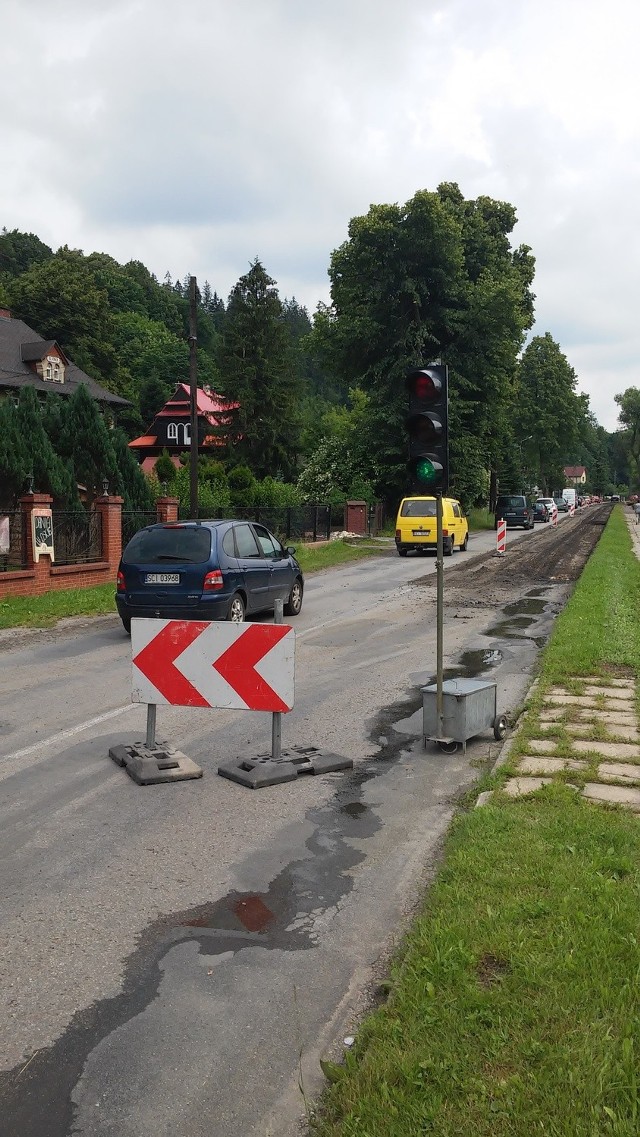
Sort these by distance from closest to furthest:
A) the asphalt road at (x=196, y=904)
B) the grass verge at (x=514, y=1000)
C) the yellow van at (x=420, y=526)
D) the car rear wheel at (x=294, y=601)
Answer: the grass verge at (x=514, y=1000) → the asphalt road at (x=196, y=904) → the car rear wheel at (x=294, y=601) → the yellow van at (x=420, y=526)

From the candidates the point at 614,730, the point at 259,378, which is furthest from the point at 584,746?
the point at 259,378

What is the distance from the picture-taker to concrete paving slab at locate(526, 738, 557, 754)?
21.3ft

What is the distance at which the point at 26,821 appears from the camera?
17.8 ft

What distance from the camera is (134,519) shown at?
72.3 ft

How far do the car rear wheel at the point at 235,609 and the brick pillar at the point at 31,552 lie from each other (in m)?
6.74

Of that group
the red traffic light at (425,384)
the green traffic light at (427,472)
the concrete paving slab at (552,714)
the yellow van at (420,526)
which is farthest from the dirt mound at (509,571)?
the red traffic light at (425,384)

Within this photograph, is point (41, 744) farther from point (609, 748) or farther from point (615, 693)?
point (615, 693)

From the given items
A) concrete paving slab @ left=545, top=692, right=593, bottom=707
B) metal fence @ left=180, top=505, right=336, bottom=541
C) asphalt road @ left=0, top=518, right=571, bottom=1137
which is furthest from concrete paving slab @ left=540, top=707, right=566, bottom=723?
metal fence @ left=180, top=505, right=336, bottom=541

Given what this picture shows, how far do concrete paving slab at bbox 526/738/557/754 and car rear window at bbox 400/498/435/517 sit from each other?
74.8ft

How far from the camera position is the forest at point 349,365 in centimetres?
2234

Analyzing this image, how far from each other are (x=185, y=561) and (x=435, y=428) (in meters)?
5.73

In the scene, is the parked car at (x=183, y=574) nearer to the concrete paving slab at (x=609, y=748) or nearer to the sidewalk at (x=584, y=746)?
the sidewalk at (x=584, y=746)

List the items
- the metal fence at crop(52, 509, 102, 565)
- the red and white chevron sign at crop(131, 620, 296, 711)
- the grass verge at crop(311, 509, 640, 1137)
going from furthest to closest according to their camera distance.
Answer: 1. the metal fence at crop(52, 509, 102, 565)
2. the red and white chevron sign at crop(131, 620, 296, 711)
3. the grass verge at crop(311, 509, 640, 1137)

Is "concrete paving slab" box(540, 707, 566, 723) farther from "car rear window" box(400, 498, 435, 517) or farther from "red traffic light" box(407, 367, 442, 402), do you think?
"car rear window" box(400, 498, 435, 517)
